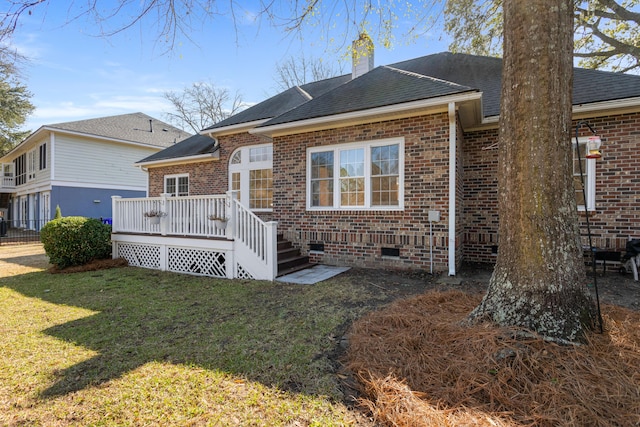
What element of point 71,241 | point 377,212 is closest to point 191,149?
point 71,241

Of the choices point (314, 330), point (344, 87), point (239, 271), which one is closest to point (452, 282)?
point (314, 330)

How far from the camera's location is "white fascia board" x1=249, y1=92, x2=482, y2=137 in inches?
234

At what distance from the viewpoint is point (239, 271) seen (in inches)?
275

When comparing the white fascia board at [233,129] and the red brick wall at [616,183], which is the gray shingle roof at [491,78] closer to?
the red brick wall at [616,183]

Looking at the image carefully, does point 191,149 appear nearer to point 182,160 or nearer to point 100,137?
point 182,160

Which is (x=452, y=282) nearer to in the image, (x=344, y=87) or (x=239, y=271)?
(x=239, y=271)

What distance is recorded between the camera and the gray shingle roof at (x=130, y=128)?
18.4 m

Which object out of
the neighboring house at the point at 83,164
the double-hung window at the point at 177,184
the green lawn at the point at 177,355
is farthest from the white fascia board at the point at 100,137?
the green lawn at the point at 177,355

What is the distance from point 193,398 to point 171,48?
16.9 ft

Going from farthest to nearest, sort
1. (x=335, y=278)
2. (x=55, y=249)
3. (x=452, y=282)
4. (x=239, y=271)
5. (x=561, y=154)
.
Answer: (x=55, y=249), (x=239, y=271), (x=335, y=278), (x=452, y=282), (x=561, y=154)

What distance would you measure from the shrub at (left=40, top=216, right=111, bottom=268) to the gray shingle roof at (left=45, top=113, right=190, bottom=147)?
12.4 m

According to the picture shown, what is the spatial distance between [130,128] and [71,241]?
51.8ft

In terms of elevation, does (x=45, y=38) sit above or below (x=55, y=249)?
above

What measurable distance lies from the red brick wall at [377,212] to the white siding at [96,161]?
16.0 metres
